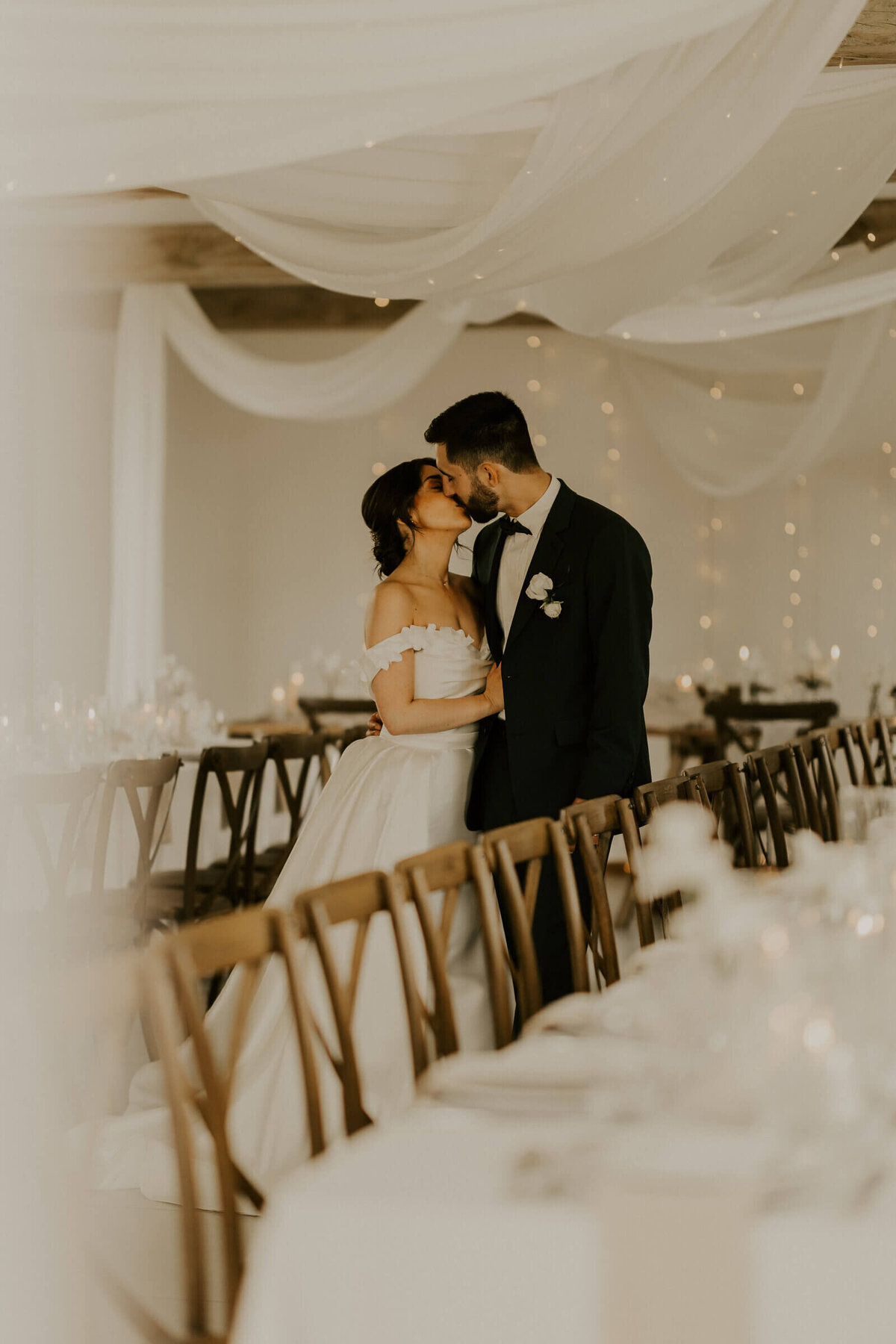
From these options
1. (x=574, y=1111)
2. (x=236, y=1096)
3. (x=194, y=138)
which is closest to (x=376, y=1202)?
(x=574, y=1111)

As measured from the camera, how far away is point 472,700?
318 centimetres

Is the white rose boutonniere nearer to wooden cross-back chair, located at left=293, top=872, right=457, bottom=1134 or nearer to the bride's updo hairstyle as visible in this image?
the bride's updo hairstyle

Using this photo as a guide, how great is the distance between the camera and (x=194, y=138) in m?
2.44

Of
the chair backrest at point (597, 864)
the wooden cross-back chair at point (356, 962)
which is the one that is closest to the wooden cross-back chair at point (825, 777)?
the chair backrest at point (597, 864)

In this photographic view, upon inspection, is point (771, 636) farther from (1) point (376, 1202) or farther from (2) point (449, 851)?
(1) point (376, 1202)

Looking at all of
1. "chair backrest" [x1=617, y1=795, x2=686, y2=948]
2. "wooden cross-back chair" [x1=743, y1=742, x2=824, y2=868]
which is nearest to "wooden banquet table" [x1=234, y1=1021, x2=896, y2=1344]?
"chair backrest" [x1=617, y1=795, x2=686, y2=948]

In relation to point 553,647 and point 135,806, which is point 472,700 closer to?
point 553,647

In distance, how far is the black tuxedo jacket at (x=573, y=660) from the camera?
3.03m

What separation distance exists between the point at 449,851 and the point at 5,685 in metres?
5.15

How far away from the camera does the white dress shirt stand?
3.21 metres

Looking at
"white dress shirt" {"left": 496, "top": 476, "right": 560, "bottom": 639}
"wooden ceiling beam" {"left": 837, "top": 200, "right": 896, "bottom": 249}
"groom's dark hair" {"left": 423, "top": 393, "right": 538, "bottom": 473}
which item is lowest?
"white dress shirt" {"left": 496, "top": 476, "right": 560, "bottom": 639}

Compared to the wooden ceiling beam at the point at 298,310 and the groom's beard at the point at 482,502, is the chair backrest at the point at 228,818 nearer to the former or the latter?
the groom's beard at the point at 482,502

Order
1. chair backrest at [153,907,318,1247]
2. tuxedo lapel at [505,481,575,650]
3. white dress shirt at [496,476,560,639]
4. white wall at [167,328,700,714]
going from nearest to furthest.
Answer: chair backrest at [153,907,318,1247], tuxedo lapel at [505,481,575,650], white dress shirt at [496,476,560,639], white wall at [167,328,700,714]

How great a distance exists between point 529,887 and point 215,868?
256 cm
